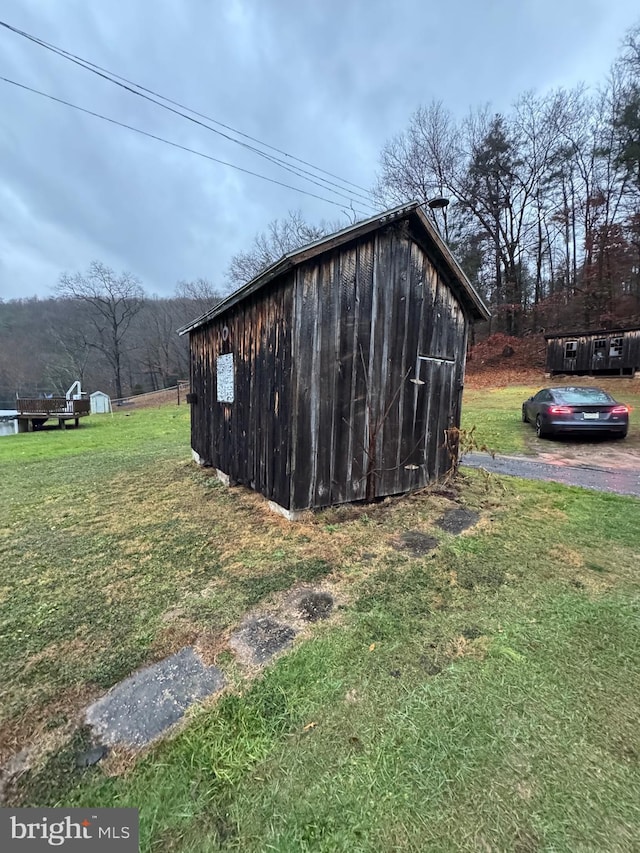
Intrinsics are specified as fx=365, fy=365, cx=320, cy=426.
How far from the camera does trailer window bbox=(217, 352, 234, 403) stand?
18.0ft

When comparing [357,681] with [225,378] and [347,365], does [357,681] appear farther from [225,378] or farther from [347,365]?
[225,378]

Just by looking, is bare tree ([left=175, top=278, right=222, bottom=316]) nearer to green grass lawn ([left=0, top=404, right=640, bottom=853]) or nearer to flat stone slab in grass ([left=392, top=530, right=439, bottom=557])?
green grass lawn ([left=0, top=404, right=640, bottom=853])

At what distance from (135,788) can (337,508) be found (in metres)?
3.23

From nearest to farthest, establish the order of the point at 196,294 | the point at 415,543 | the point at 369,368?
the point at 415,543
the point at 369,368
the point at 196,294

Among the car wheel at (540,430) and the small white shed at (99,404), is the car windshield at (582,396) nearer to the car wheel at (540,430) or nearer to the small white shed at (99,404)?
the car wheel at (540,430)

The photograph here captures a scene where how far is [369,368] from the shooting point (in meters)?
4.54

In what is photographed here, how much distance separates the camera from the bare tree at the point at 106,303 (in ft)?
112

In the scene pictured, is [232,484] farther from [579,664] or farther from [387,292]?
[579,664]

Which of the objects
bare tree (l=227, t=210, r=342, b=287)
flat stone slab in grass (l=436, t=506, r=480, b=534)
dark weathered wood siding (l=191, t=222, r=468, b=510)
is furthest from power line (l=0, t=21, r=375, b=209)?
bare tree (l=227, t=210, r=342, b=287)

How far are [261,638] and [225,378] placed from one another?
409 cm

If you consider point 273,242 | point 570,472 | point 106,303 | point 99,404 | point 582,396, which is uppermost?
point 273,242

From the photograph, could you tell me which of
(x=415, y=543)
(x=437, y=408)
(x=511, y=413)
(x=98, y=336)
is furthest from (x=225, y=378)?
(x=98, y=336)

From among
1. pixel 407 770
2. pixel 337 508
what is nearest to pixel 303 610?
pixel 407 770

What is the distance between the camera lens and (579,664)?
2088mm
